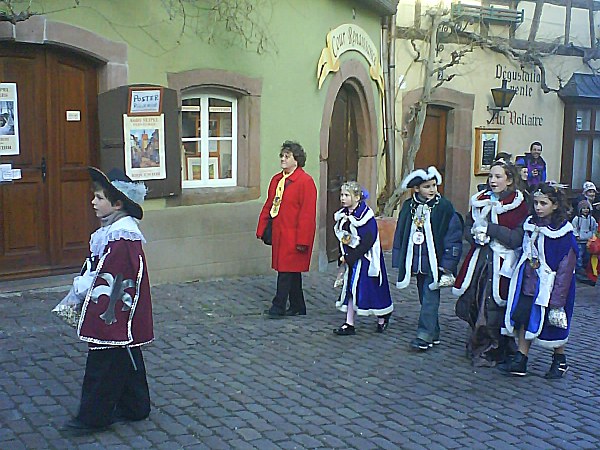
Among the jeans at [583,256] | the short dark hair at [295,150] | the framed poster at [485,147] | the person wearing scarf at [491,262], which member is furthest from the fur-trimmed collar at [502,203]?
the framed poster at [485,147]

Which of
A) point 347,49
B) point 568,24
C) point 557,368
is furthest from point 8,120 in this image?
point 568,24

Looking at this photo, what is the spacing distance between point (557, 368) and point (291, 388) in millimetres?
2216

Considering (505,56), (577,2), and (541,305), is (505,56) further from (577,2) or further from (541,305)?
(541,305)

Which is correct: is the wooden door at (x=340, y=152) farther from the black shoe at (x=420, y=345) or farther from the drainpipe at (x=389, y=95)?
the black shoe at (x=420, y=345)

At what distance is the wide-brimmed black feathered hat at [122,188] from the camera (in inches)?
200

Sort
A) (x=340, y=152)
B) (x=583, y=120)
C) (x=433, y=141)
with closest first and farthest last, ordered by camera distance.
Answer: (x=340, y=152) < (x=433, y=141) < (x=583, y=120)

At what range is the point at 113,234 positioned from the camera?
5.05m

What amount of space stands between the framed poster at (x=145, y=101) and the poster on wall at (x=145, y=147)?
0.19 ft

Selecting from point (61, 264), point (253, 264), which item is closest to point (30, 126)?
point (61, 264)

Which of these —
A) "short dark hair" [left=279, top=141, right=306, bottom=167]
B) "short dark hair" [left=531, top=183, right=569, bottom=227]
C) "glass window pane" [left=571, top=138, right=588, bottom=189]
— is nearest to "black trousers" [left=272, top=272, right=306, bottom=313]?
"short dark hair" [left=279, top=141, right=306, bottom=167]

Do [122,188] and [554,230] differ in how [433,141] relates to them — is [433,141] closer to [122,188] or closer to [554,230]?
[554,230]

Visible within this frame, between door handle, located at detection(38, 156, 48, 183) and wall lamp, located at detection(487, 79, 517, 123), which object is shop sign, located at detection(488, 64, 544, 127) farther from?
door handle, located at detection(38, 156, 48, 183)

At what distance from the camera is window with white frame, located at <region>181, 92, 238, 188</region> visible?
384 inches

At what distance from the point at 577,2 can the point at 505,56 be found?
7.54ft
